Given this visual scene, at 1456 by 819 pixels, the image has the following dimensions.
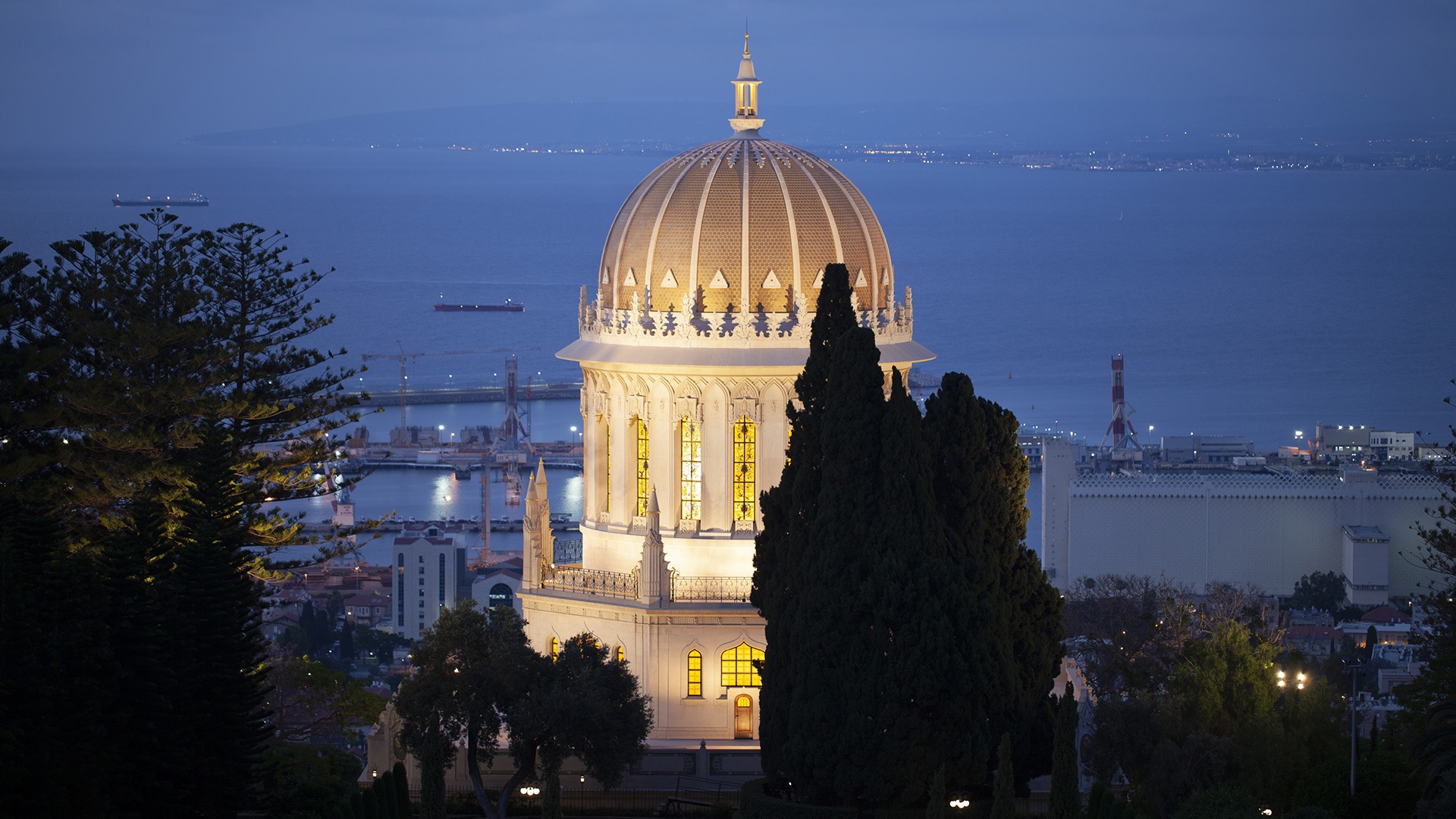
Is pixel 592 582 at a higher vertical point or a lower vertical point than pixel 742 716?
higher

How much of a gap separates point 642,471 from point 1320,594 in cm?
6798

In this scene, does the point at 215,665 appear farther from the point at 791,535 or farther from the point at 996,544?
the point at 996,544

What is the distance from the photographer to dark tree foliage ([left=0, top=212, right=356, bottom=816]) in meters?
24.2

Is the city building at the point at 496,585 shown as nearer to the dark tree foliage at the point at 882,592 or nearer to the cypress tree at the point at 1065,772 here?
the dark tree foliage at the point at 882,592

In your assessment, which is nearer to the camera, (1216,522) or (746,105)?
(746,105)

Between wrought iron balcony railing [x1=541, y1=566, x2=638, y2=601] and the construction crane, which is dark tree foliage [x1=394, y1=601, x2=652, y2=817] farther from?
the construction crane

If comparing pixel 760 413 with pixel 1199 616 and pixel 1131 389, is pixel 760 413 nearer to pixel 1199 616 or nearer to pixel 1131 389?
pixel 1199 616

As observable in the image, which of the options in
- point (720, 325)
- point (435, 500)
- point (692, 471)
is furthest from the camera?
point (435, 500)

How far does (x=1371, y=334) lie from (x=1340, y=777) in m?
152

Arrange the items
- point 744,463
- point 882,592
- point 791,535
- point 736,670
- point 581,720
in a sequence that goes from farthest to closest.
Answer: point 744,463 < point 736,670 < point 581,720 < point 791,535 < point 882,592

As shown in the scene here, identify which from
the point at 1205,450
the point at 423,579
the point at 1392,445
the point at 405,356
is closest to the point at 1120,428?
the point at 1205,450

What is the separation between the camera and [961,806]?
89.8 ft

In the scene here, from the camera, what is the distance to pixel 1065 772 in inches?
1027

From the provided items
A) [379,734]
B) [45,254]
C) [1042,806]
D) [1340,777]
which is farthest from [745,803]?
[45,254]
